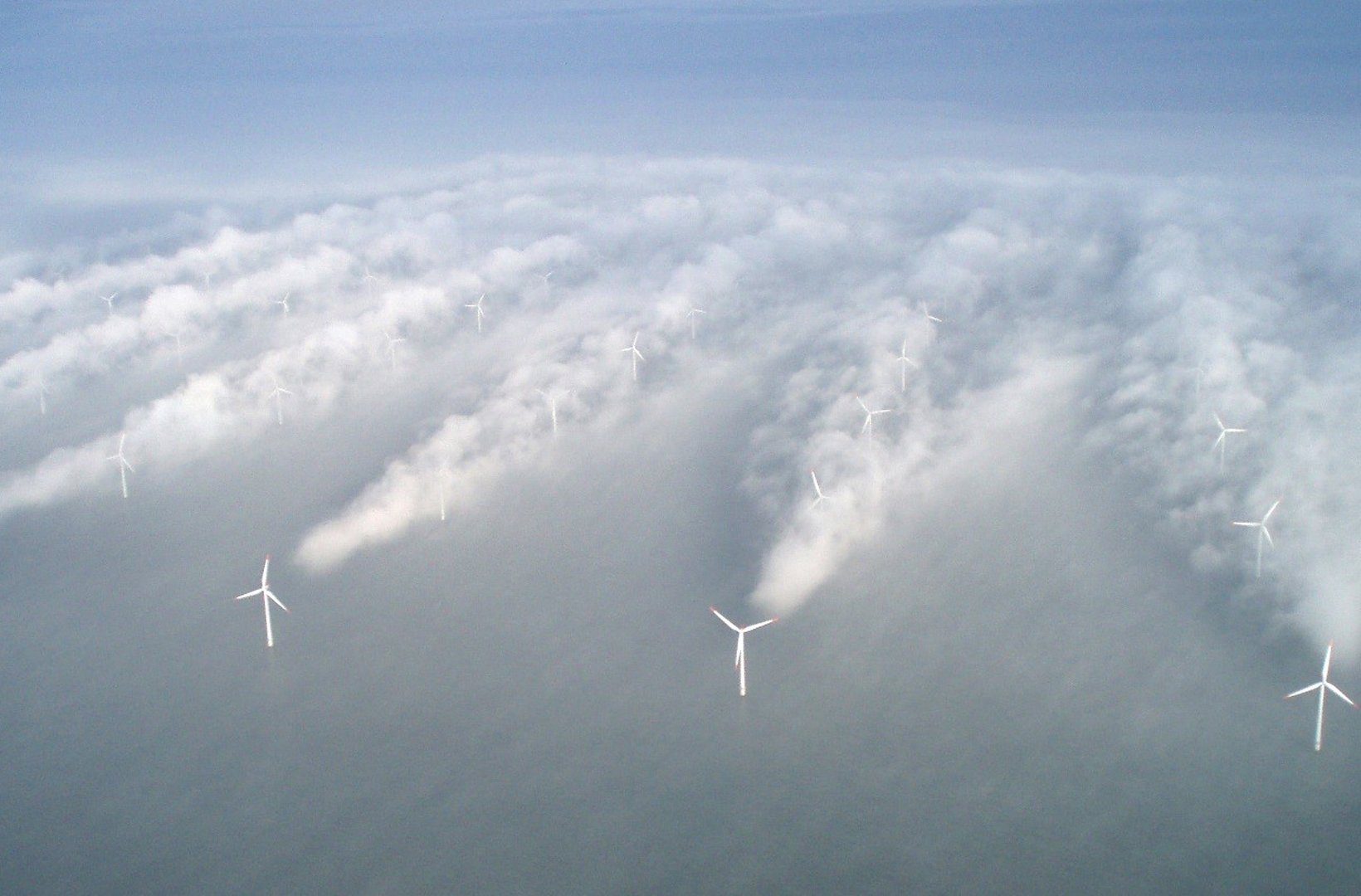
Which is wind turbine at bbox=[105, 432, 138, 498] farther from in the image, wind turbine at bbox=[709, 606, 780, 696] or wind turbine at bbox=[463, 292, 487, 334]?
wind turbine at bbox=[709, 606, 780, 696]

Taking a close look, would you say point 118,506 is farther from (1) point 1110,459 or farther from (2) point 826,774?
(1) point 1110,459

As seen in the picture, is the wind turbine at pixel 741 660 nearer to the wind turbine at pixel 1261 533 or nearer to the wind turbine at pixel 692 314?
the wind turbine at pixel 1261 533

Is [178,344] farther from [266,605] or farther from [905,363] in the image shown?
[905,363]

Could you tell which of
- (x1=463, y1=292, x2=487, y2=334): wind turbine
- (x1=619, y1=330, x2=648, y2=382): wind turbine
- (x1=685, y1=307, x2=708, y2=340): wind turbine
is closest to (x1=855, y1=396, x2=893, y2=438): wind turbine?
(x1=619, y1=330, x2=648, y2=382): wind turbine

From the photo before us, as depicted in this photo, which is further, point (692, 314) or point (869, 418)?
point (692, 314)

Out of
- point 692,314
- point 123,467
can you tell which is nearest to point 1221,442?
point 692,314
